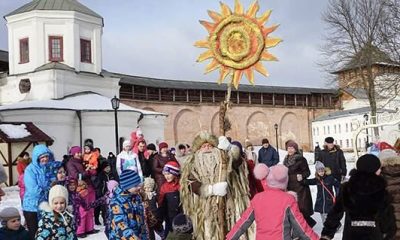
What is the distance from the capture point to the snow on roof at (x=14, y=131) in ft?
76.2

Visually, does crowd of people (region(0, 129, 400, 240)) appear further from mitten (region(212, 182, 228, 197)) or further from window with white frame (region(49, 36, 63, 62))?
window with white frame (region(49, 36, 63, 62))

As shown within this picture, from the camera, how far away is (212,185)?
6.71 meters

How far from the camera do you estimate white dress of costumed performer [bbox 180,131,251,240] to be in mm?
6836


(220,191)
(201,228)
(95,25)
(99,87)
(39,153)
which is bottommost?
(201,228)

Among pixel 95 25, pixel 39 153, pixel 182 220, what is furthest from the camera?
pixel 95 25

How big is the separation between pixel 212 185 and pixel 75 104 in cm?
2556

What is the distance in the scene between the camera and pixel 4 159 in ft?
75.3

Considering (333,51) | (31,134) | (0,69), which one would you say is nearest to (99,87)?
(0,69)

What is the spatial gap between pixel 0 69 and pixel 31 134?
46.1 ft

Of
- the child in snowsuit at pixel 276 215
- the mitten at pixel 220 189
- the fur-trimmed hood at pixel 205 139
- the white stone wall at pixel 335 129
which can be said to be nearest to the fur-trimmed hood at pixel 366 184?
the child in snowsuit at pixel 276 215

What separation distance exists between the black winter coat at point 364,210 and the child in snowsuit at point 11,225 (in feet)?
8.69

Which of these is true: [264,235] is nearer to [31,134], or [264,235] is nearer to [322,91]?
[31,134]

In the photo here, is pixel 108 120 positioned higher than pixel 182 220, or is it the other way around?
pixel 108 120

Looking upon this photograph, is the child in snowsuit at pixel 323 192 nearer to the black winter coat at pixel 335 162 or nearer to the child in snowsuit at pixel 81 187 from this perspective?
the black winter coat at pixel 335 162
